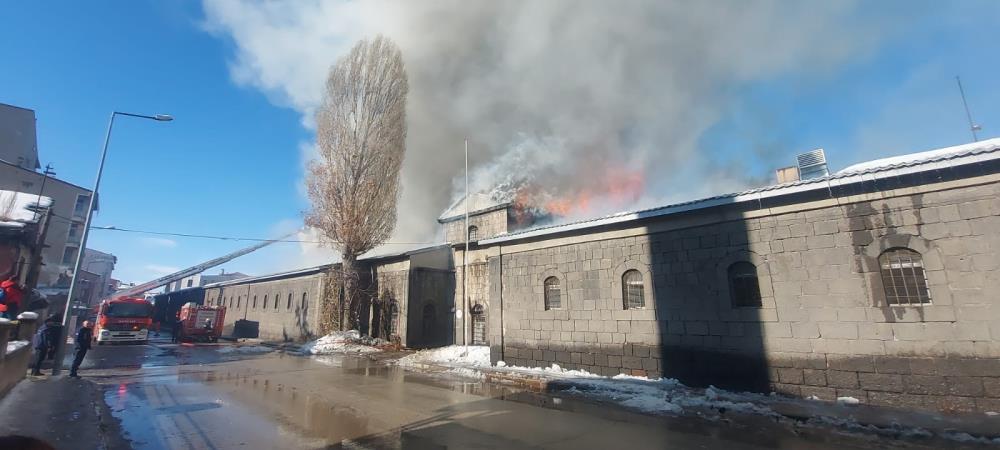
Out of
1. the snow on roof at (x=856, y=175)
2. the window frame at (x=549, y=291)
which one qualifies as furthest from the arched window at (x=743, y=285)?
the window frame at (x=549, y=291)

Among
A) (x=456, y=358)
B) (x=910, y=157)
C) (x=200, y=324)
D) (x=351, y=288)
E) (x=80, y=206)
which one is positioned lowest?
(x=456, y=358)

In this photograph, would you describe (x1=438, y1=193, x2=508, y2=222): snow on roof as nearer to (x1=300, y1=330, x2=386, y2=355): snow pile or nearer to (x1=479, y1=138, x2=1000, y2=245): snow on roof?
(x1=300, y1=330, x2=386, y2=355): snow pile

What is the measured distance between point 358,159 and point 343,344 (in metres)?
10.1

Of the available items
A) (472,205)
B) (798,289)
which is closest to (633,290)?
(798,289)

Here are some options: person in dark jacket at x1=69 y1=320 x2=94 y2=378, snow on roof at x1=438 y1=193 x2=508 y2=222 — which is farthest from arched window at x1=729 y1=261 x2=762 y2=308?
snow on roof at x1=438 y1=193 x2=508 y2=222

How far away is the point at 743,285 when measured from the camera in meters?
10.8

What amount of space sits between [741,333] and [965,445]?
4.17m

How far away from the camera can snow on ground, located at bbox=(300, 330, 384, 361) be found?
21.5 m

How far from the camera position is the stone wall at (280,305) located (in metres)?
29.1

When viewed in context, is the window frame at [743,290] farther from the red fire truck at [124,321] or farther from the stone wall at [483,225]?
the red fire truck at [124,321]

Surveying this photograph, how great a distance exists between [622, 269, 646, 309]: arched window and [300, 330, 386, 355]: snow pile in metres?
13.9

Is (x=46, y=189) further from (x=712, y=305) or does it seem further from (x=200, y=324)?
(x=712, y=305)

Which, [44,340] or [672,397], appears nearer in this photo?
[672,397]

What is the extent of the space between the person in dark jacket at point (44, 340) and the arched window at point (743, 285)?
1905cm
